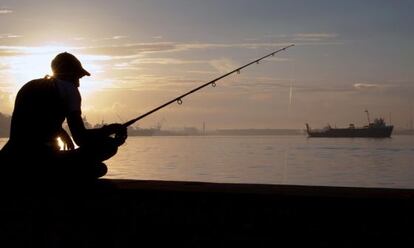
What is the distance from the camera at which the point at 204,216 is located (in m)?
4.81

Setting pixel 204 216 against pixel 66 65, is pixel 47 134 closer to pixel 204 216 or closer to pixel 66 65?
pixel 66 65

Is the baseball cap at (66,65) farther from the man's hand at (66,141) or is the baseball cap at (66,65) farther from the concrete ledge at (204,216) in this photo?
the concrete ledge at (204,216)

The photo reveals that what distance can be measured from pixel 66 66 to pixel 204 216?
1.86 m

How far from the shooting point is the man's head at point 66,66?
5484mm

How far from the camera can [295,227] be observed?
4551 mm

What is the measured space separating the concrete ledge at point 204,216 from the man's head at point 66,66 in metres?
0.98

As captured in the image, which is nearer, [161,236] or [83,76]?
[161,236]

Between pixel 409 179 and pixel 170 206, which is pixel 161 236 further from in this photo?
pixel 409 179

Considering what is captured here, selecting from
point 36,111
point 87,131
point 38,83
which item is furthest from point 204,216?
point 38,83

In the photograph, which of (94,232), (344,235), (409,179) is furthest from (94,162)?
(409,179)

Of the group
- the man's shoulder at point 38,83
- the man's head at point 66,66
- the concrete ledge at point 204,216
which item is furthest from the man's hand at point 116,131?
the man's shoulder at point 38,83

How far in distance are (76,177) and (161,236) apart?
92 centimetres

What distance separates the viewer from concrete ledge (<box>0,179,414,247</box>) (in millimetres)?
4422

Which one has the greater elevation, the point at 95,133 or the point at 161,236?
the point at 95,133
